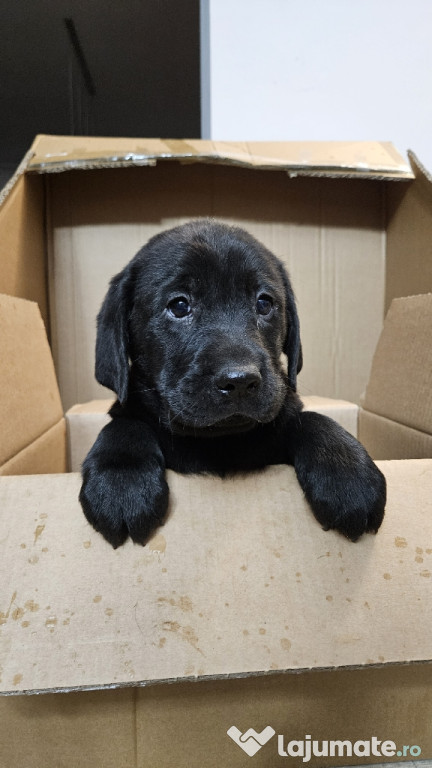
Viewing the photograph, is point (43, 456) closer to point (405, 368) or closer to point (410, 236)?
point (405, 368)

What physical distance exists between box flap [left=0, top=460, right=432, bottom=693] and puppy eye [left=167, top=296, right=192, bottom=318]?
0.40 metres

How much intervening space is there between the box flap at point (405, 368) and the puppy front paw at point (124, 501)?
0.71 meters

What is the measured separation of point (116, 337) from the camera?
1138mm

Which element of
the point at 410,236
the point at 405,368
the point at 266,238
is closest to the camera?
the point at 405,368

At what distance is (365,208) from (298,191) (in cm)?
29

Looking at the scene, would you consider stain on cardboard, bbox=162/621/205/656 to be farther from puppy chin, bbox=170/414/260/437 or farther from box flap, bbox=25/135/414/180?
box flap, bbox=25/135/414/180

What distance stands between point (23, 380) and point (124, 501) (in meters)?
0.59

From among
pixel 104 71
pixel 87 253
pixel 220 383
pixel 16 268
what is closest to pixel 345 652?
pixel 220 383

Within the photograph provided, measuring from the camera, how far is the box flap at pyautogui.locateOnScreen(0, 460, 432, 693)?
766 mm

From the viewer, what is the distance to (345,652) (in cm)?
79

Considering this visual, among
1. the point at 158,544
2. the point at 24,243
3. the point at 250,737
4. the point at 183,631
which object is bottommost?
the point at 250,737

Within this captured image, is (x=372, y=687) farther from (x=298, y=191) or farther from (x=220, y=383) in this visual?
(x=298, y=191)

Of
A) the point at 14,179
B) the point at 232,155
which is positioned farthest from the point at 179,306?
the point at 14,179

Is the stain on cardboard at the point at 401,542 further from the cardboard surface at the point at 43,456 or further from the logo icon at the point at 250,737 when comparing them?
the cardboard surface at the point at 43,456
